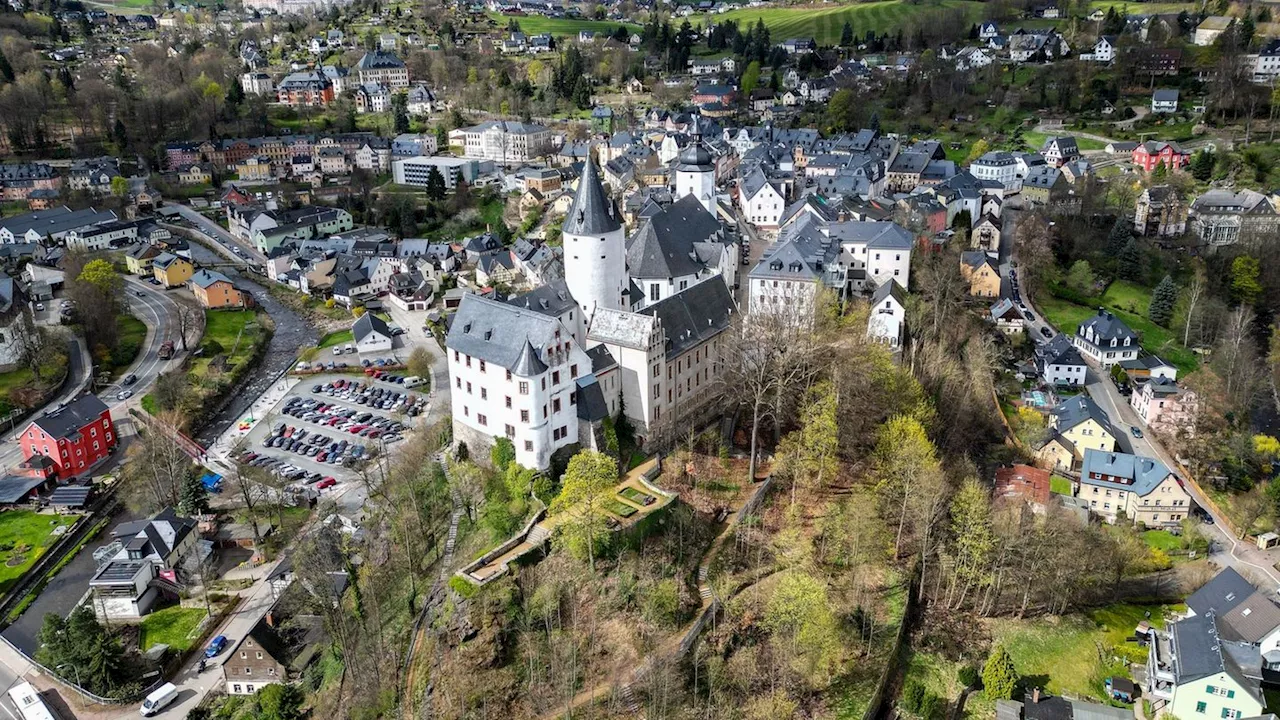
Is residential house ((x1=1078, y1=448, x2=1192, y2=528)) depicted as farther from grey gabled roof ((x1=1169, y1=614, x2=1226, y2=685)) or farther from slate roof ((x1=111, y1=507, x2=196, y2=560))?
slate roof ((x1=111, y1=507, x2=196, y2=560))

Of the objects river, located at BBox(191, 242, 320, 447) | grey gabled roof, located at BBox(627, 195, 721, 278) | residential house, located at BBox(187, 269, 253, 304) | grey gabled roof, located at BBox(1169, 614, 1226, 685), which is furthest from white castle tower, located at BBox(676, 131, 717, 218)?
grey gabled roof, located at BBox(1169, 614, 1226, 685)

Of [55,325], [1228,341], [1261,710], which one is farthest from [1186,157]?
[55,325]

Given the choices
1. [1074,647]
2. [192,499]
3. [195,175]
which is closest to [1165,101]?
[1074,647]

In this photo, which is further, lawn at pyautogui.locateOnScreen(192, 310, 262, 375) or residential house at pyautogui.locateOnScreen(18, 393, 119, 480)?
lawn at pyautogui.locateOnScreen(192, 310, 262, 375)

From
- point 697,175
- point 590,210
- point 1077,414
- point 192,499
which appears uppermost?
point 590,210

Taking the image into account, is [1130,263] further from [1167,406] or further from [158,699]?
[158,699]

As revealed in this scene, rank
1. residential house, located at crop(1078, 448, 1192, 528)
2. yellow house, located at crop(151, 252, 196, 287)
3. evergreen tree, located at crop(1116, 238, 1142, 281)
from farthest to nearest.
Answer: yellow house, located at crop(151, 252, 196, 287), evergreen tree, located at crop(1116, 238, 1142, 281), residential house, located at crop(1078, 448, 1192, 528)

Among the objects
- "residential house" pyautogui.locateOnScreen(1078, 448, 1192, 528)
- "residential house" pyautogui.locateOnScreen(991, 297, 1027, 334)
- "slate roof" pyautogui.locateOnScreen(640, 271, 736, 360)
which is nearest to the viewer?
"slate roof" pyautogui.locateOnScreen(640, 271, 736, 360)
